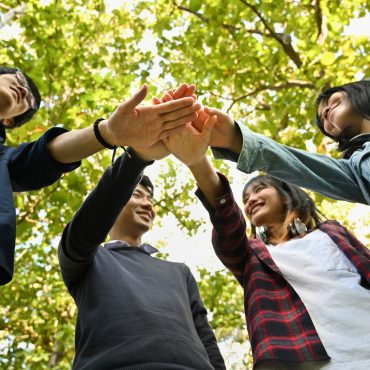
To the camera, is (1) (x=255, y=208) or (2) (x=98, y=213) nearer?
(2) (x=98, y=213)

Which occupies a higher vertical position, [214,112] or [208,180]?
[214,112]

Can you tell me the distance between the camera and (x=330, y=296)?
171cm

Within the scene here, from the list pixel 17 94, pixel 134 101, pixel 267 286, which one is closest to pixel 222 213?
pixel 267 286

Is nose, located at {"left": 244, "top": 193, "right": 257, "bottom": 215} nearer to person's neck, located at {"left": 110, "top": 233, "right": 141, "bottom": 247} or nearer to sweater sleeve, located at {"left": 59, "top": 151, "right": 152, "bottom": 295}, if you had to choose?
person's neck, located at {"left": 110, "top": 233, "right": 141, "bottom": 247}

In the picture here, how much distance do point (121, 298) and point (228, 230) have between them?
1.91 ft

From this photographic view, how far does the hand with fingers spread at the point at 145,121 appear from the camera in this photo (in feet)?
5.22

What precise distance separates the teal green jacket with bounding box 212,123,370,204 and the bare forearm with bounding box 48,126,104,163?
0.52 m

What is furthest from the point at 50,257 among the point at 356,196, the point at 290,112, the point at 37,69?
the point at 356,196

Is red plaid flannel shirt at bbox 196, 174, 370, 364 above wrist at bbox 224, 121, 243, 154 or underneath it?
underneath

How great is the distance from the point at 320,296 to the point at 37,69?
350 centimetres

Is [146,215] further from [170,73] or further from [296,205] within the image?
[170,73]

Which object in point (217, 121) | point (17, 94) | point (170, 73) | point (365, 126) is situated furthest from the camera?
point (170, 73)

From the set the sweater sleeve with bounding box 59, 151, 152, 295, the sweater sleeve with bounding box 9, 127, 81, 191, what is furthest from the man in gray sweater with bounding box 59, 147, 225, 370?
the sweater sleeve with bounding box 9, 127, 81, 191

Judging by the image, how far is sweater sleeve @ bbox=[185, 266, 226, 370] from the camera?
2.21 metres
